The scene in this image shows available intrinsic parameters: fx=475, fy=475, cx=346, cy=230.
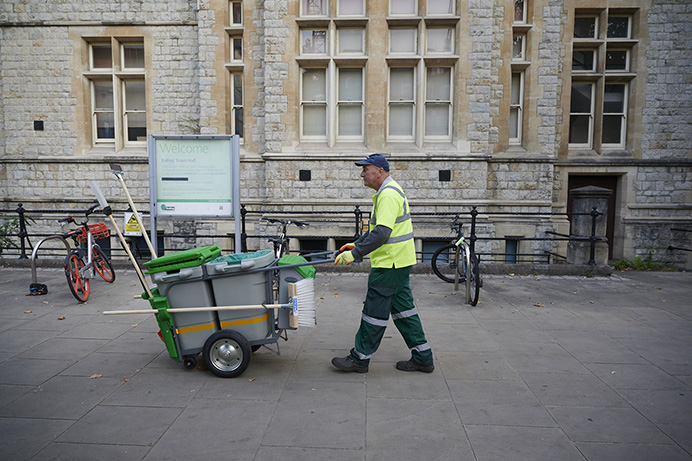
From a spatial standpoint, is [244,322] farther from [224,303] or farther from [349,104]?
[349,104]

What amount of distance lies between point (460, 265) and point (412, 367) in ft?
11.5

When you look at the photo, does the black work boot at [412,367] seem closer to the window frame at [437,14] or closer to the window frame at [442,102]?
the window frame at [442,102]

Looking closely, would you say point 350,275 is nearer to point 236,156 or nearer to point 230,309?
point 236,156

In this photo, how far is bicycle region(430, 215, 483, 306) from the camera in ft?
22.2

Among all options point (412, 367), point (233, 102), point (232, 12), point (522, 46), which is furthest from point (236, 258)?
point (522, 46)

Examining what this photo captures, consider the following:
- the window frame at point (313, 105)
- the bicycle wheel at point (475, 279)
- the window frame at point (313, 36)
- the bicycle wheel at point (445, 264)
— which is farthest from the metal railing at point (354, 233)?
the window frame at point (313, 36)

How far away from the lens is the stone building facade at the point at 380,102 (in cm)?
1127

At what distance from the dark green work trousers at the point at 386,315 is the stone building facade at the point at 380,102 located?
7096mm

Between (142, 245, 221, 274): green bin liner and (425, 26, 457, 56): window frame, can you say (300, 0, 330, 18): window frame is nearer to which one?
(425, 26, 457, 56): window frame

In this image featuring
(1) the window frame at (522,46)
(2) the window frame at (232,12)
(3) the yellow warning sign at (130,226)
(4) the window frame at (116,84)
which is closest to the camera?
(3) the yellow warning sign at (130,226)

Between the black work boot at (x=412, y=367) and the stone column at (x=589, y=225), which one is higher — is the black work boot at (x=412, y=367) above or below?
below

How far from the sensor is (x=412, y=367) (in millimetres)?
4383

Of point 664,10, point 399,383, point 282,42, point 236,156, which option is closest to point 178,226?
point 282,42

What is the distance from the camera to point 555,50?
11.4 meters
